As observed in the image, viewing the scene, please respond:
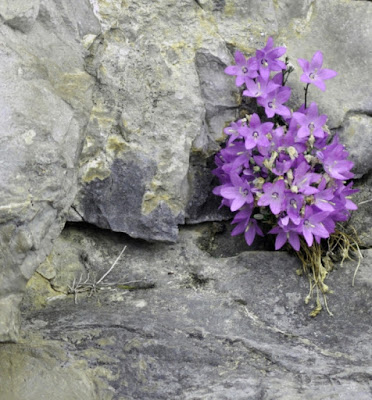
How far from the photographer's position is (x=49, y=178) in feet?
9.96

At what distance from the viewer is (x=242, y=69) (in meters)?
3.63

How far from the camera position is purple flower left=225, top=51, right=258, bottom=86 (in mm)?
3598

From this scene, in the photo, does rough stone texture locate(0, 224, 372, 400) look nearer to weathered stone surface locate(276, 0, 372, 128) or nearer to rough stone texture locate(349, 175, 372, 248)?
rough stone texture locate(349, 175, 372, 248)

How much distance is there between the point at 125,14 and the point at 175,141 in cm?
63

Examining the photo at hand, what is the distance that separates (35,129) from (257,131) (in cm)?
103

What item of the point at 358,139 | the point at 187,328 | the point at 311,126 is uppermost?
the point at 311,126

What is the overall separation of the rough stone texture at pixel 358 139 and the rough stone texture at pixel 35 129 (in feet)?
4.17

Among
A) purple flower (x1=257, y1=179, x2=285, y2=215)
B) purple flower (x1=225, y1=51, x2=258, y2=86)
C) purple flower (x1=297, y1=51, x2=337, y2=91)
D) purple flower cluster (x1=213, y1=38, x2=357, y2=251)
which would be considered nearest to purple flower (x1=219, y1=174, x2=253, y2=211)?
purple flower cluster (x1=213, y1=38, x2=357, y2=251)

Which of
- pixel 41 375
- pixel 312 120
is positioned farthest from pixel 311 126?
pixel 41 375

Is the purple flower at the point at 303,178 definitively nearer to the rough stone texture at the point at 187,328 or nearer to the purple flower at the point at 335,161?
the purple flower at the point at 335,161

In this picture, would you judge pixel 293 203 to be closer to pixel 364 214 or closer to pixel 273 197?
pixel 273 197

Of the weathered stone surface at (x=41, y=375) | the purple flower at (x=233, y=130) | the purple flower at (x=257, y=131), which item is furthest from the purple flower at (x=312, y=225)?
the weathered stone surface at (x=41, y=375)

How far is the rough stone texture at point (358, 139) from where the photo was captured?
3.78 meters

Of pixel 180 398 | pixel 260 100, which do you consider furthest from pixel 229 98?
pixel 180 398
